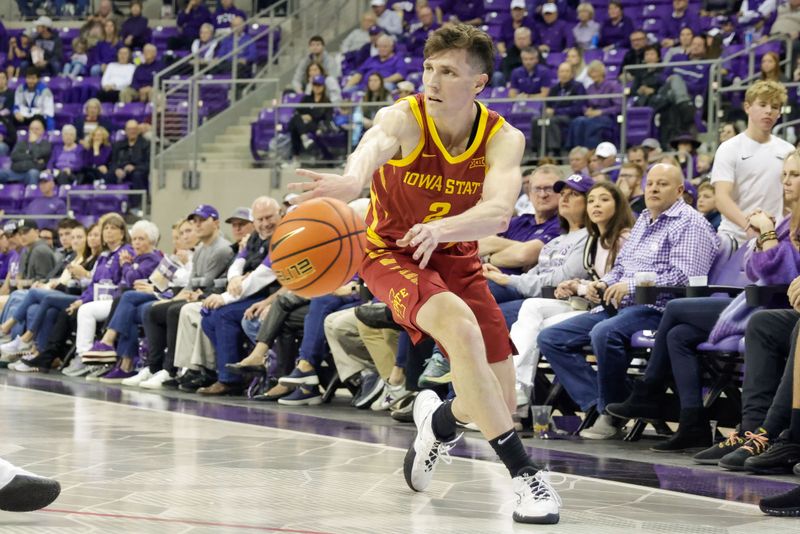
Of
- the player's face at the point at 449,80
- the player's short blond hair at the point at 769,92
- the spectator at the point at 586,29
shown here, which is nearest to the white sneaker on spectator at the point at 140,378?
the player's short blond hair at the point at 769,92

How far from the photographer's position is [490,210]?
4.32 meters

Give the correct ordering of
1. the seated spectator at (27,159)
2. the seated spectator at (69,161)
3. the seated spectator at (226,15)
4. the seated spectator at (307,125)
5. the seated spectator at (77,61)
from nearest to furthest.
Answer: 1. the seated spectator at (307,125)
2. the seated spectator at (69,161)
3. the seated spectator at (27,159)
4. the seated spectator at (226,15)
5. the seated spectator at (77,61)

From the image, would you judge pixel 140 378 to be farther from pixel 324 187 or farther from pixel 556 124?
pixel 324 187

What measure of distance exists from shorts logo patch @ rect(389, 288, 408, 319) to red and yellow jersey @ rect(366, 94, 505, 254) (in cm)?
30

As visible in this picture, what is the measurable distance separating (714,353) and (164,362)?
5.53 m

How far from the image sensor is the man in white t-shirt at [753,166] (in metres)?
7.38

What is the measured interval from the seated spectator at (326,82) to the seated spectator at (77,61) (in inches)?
216

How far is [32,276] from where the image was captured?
1368cm

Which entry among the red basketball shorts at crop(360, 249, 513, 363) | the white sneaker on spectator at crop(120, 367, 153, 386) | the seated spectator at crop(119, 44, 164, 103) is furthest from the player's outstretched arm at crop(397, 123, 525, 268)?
the seated spectator at crop(119, 44, 164, 103)

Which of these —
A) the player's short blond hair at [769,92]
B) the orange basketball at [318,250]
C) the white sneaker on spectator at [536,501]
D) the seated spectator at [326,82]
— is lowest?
the white sneaker on spectator at [536,501]

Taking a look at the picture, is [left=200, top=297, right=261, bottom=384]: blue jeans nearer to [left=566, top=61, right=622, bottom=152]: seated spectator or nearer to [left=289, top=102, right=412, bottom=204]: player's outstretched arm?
[left=566, top=61, right=622, bottom=152]: seated spectator

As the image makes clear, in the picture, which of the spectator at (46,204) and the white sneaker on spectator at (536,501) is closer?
the white sneaker on spectator at (536,501)

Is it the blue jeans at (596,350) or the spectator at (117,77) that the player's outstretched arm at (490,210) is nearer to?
the blue jeans at (596,350)

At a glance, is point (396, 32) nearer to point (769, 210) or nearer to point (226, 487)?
point (769, 210)
